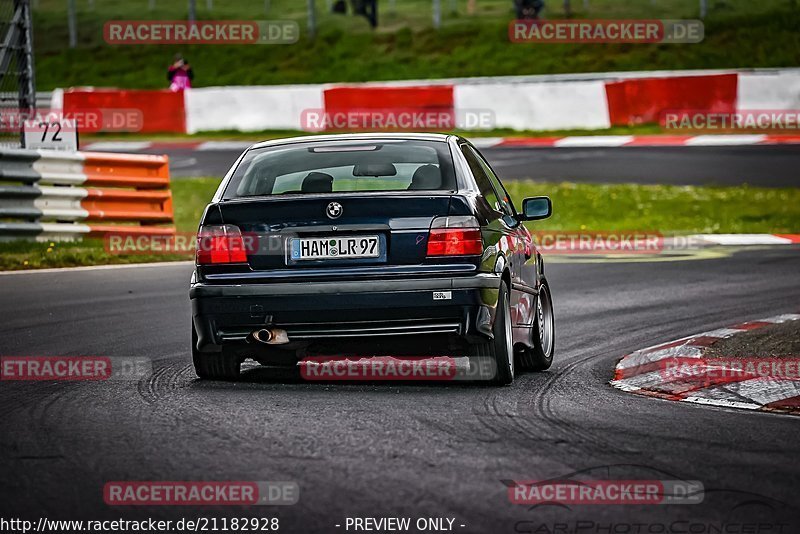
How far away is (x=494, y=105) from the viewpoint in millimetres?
32594

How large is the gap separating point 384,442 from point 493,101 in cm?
2619

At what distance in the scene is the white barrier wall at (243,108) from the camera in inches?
1345

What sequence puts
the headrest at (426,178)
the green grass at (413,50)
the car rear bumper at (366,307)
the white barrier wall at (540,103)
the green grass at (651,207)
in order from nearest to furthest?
the car rear bumper at (366,307)
the headrest at (426,178)
the green grass at (651,207)
the white barrier wall at (540,103)
the green grass at (413,50)

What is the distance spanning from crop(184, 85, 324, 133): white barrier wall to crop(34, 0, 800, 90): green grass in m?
12.8

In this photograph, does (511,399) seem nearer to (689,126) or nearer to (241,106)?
(689,126)

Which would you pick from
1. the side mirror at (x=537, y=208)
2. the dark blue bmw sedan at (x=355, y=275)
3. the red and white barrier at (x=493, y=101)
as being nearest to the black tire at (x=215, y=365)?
the dark blue bmw sedan at (x=355, y=275)

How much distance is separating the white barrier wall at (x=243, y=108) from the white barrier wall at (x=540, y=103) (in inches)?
153

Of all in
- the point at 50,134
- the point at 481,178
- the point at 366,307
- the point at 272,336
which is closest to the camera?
the point at 366,307

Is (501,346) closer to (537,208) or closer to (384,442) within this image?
(537,208)

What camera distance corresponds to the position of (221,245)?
8.51 metres

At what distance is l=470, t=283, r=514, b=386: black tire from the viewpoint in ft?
28.0

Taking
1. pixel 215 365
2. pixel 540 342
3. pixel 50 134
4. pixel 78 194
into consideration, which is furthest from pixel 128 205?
pixel 215 365

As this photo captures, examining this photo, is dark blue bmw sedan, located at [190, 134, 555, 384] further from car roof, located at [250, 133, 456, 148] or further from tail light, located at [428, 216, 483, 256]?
car roof, located at [250, 133, 456, 148]

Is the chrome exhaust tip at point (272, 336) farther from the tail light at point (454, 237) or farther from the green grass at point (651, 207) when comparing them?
the green grass at point (651, 207)
